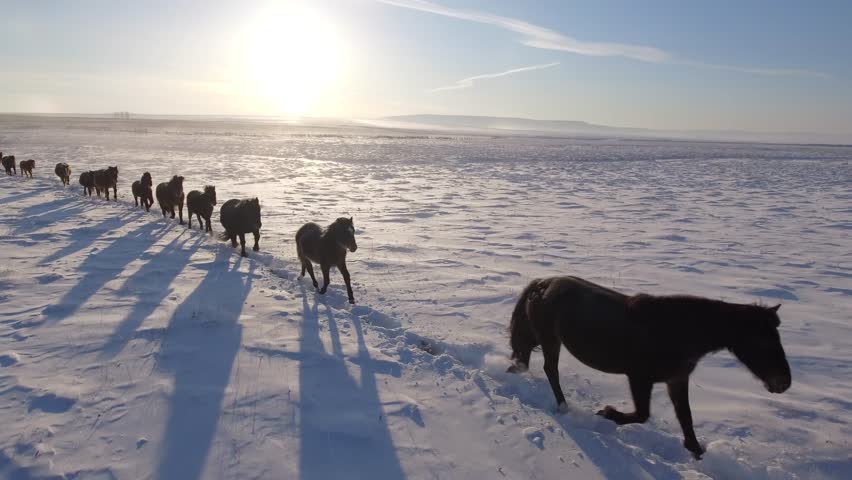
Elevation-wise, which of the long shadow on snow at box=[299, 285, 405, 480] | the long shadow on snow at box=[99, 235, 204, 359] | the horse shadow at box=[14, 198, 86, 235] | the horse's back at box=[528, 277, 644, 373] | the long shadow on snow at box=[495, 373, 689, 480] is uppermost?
the horse's back at box=[528, 277, 644, 373]

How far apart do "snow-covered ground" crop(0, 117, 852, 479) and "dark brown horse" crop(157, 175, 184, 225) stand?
846 millimetres

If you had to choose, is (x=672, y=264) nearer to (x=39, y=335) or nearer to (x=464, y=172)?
(x=39, y=335)

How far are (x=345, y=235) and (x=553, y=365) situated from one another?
15.3ft

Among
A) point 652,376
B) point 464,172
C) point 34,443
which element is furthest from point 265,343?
point 464,172

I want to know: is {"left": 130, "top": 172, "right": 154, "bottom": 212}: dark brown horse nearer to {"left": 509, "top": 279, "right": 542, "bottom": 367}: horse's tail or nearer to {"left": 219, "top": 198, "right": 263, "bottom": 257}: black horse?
{"left": 219, "top": 198, "right": 263, "bottom": 257}: black horse

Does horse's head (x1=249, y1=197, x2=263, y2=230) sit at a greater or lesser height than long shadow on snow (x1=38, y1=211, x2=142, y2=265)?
greater

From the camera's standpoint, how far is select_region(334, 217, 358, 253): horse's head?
27.3 ft

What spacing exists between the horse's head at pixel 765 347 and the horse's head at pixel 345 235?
6047 millimetres

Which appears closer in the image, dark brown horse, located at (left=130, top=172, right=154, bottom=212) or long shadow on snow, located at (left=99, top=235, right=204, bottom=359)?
long shadow on snow, located at (left=99, top=235, right=204, bottom=359)

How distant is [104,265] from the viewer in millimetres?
9711

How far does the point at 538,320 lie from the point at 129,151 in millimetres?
49027

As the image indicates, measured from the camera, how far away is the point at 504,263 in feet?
36.2

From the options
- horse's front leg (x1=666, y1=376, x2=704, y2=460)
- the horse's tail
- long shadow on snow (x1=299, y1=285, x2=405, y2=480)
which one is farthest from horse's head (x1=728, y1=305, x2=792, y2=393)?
long shadow on snow (x1=299, y1=285, x2=405, y2=480)

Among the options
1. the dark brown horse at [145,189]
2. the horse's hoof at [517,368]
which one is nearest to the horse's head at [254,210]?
the dark brown horse at [145,189]
